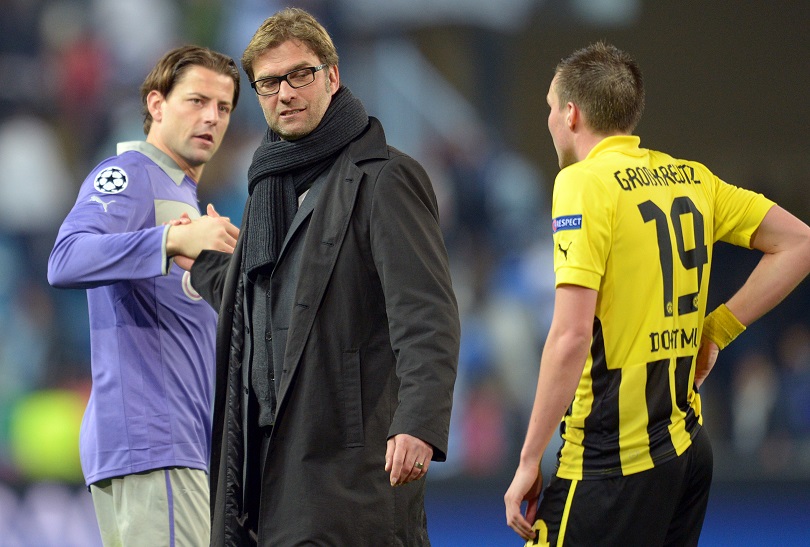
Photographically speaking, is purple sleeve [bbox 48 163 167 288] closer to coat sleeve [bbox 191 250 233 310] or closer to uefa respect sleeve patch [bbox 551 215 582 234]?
coat sleeve [bbox 191 250 233 310]

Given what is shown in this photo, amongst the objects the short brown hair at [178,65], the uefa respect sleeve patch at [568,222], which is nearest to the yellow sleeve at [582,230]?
the uefa respect sleeve patch at [568,222]

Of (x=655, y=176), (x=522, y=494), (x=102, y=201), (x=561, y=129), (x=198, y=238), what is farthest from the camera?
(x=102, y=201)

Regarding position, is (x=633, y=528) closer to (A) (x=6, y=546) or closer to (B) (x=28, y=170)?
(A) (x=6, y=546)

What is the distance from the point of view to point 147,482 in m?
3.21

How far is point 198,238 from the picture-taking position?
3.07 m

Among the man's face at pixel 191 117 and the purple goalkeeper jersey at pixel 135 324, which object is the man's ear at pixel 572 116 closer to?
the purple goalkeeper jersey at pixel 135 324

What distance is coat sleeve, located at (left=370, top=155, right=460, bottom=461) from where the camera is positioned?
2.51 m

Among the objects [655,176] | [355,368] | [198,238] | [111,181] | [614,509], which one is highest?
[655,176]

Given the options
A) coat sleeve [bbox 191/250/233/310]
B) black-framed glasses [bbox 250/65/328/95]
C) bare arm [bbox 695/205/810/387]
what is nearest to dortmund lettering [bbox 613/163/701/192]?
bare arm [bbox 695/205/810/387]

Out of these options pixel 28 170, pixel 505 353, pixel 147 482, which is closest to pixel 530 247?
pixel 505 353

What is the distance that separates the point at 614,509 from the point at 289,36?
4.55ft

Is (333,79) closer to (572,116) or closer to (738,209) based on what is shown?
(572,116)

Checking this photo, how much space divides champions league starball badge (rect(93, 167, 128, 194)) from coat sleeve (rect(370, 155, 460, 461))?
0.98 m

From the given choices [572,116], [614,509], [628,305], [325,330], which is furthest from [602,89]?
[614,509]
